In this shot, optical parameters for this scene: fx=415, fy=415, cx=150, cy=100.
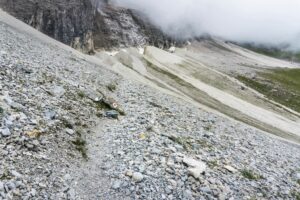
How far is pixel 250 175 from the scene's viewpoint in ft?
95.3

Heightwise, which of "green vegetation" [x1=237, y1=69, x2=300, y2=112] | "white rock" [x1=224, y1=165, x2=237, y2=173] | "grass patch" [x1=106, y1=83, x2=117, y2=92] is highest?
"white rock" [x1=224, y1=165, x2=237, y2=173]

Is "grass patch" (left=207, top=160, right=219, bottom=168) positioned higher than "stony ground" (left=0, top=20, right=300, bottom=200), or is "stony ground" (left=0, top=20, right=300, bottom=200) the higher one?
"grass patch" (left=207, top=160, right=219, bottom=168)

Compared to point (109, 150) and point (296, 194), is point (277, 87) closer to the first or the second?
point (296, 194)

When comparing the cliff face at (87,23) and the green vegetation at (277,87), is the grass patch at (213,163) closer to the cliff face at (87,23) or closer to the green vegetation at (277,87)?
the cliff face at (87,23)

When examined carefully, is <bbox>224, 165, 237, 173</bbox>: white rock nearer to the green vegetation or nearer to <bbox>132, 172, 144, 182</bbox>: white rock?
<bbox>132, 172, 144, 182</bbox>: white rock

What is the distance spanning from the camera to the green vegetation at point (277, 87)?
135 m

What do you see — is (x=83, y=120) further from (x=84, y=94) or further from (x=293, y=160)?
(x=293, y=160)

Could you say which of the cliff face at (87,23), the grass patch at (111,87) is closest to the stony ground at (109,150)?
the grass patch at (111,87)

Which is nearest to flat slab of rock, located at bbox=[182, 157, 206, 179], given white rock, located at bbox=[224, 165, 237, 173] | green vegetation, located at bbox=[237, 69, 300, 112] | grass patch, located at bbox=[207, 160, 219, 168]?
grass patch, located at bbox=[207, 160, 219, 168]

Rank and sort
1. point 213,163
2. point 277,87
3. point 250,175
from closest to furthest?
point 213,163
point 250,175
point 277,87

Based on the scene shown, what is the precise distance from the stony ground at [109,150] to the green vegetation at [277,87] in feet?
319

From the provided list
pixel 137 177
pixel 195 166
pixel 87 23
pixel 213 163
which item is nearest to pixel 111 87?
pixel 213 163

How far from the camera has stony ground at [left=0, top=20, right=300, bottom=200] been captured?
73.2ft

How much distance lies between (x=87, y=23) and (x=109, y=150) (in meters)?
113
